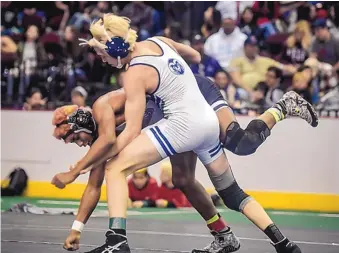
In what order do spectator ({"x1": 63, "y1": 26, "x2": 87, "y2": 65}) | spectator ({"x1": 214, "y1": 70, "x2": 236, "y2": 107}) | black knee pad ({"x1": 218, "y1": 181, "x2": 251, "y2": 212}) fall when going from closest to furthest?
black knee pad ({"x1": 218, "y1": 181, "x2": 251, "y2": 212}), spectator ({"x1": 214, "y1": 70, "x2": 236, "y2": 107}), spectator ({"x1": 63, "y1": 26, "x2": 87, "y2": 65})

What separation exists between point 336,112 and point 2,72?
4077mm

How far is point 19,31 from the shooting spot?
41.5 feet

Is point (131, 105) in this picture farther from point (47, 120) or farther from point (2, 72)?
point (2, 72)

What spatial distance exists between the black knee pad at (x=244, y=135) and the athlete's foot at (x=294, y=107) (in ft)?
0.58

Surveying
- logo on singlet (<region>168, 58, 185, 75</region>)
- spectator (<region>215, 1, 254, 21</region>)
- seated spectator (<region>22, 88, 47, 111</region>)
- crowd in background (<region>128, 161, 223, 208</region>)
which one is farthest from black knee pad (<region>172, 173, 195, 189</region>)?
spectator (<region>215, 1, 254, 21</region>)

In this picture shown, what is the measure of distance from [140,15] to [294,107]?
5.30m

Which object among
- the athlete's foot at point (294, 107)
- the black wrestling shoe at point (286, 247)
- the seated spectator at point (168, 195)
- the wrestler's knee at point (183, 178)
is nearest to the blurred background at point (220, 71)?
the seated spectator at point (168, 195)

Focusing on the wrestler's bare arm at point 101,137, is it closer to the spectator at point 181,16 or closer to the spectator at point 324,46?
the spectator at point 324,46

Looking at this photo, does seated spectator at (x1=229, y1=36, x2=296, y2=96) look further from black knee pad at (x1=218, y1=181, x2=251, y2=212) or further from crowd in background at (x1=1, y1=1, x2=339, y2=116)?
black knee pad at (x1=218, y1=181, x2=251, y2=212)

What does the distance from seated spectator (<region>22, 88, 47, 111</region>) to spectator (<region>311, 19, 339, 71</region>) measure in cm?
295

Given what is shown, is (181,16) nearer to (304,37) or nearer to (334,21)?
(304,37)

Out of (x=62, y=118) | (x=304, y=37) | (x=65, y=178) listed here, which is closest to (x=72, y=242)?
(x=65, y=178)

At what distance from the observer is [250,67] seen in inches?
420

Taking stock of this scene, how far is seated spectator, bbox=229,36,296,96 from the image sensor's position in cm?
1049
